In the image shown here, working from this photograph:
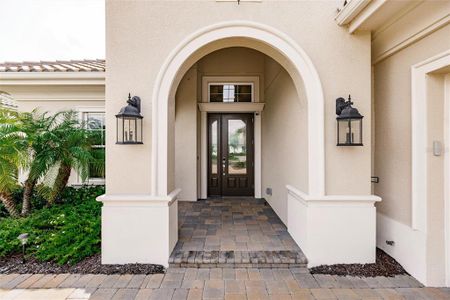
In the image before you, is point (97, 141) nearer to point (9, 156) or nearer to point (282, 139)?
point (9, 156)

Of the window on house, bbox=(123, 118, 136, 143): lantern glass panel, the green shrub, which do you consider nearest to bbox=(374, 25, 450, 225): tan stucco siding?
bbox=(123, 118, 136, 143): lantern glass panel

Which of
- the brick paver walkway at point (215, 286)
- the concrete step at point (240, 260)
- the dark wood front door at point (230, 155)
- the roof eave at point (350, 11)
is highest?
the roof eave at point (350, 11)

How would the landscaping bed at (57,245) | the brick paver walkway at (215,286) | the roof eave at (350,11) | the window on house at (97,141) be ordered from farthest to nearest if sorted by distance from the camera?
the window on house at (97,141), the landscaping bed at (57,245), the roof eave at (350,11), the brick paver walkway at (215,286)

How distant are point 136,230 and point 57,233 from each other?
1.39 meters

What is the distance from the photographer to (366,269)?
9.88 feet

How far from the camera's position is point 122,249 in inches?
122

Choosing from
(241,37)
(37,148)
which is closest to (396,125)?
(241,37)

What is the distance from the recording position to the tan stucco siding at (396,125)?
2936mm

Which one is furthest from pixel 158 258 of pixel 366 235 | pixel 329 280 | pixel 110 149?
pixel 366 235

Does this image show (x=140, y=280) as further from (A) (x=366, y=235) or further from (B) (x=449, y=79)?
(B) (x=449, y=79)

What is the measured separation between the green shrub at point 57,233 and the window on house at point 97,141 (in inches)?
30.8

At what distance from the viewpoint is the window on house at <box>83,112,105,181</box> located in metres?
4.62

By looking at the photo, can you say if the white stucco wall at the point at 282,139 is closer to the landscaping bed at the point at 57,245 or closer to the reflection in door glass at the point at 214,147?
the reflection in door glass at the point at 214,147

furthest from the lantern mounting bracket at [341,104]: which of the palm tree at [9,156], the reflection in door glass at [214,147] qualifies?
the palm tree at [9,156]
